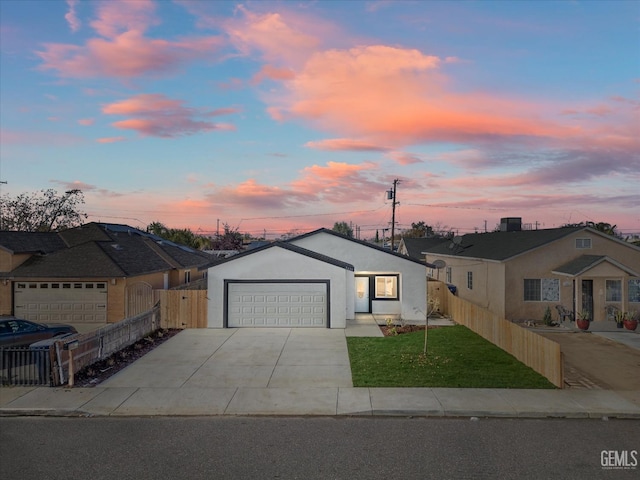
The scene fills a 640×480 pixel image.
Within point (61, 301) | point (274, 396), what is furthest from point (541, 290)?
point (61, 301)

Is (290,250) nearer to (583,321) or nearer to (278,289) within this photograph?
(278,289)

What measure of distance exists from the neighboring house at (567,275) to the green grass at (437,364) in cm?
683

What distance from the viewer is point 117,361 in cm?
1556

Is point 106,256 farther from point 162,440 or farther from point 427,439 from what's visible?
point 427,439

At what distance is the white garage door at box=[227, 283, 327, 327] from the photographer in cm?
2216

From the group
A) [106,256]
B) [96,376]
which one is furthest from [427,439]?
[106,256]

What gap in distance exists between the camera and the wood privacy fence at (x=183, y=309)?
22.0m

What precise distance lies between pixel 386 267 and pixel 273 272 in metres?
6.52

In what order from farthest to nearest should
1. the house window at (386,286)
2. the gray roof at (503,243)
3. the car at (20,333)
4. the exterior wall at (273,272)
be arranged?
the house window at (386,286), the gray roof at (503,243), the exterior wall at (273,272), the car at (20,333)

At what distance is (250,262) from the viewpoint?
22422 millimetres

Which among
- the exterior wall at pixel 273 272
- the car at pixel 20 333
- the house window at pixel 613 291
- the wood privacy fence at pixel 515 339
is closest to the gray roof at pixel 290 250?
the exterior wall at pixel 273 272

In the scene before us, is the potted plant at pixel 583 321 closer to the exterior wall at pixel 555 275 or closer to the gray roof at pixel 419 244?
the exterior wall at pixel 555 275

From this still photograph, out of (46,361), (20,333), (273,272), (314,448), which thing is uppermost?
(273,272)

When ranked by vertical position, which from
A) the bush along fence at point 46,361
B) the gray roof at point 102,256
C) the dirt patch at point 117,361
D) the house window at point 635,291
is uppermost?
the gray roof at point 102,256
